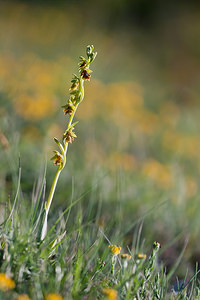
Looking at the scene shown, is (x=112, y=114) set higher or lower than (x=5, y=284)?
higher

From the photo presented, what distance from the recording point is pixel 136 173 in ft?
12.2

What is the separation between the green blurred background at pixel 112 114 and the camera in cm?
287

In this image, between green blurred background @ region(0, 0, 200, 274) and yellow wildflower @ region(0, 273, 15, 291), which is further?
green blurred background @ region(0, 0, 200, 274)

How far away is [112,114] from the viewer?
5176mm

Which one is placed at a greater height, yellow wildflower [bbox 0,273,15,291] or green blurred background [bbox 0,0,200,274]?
green blurred background [bbox 0,0,200,274]

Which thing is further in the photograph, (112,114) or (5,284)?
(112,114)

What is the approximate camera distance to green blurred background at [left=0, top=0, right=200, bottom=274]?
2.87 m

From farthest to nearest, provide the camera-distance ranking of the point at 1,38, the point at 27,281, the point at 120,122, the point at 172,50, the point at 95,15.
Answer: the point at 172,50
the point at 95,15
the point at 1,38
the point at 120,122
the point at 27,281

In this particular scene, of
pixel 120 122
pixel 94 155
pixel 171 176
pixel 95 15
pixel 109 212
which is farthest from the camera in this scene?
pixel 95 15

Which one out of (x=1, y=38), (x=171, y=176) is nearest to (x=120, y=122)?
(x=171, y=176)

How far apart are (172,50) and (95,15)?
226cm

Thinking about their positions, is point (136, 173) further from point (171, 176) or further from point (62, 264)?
point (62, 264)

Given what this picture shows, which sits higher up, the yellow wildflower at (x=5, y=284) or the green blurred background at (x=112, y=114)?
the green blurred background at (x=112, y=114)

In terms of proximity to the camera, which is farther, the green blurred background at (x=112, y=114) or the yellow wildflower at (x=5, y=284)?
the green blurred background at (x=112, y=114)
